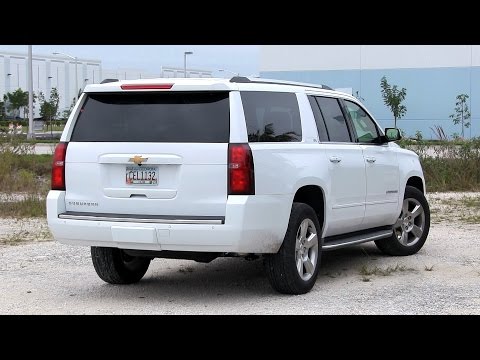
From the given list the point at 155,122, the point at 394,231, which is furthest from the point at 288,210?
the point at 394,231

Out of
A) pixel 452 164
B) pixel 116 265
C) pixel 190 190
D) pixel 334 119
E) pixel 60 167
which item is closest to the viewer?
pixel 190 190

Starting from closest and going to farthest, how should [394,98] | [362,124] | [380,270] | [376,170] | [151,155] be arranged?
[151,155] → [380,270] → [376,170] → [362,124] → [394,98]

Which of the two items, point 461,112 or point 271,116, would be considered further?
point 461,112

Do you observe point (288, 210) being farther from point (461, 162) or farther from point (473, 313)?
point (461, 162)

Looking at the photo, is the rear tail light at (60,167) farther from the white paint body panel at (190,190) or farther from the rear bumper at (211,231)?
the rear bumper at (211,231)

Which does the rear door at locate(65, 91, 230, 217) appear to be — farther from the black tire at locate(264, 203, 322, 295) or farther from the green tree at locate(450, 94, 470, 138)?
the green tree at locate(450, 94, 470, 138)

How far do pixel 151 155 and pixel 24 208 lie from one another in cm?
802

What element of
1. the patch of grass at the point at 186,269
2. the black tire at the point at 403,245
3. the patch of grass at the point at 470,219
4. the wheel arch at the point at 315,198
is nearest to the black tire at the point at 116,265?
the patch of grass at the point at 186,269

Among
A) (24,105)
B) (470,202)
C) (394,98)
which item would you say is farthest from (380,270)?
(24,105)

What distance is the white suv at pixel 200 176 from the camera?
6.63 metres

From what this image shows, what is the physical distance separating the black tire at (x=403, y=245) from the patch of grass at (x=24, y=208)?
261 inches

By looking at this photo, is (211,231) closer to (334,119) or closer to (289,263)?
(289,263)

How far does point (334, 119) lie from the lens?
8320 millimetres

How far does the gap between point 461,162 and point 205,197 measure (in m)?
12.6
